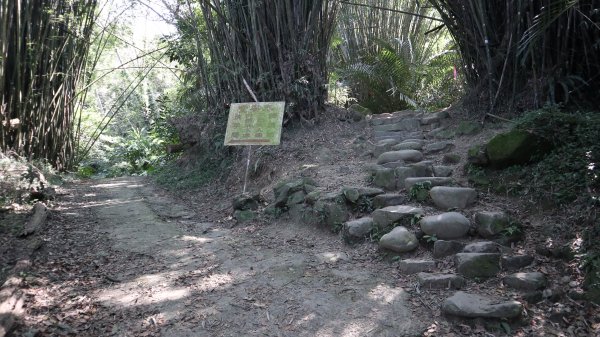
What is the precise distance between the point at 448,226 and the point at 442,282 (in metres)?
0.51

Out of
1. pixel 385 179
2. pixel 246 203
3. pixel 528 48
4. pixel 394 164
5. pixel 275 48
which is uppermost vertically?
pixel 275 48

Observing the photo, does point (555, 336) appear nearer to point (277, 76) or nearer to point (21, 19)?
point (277, 76)

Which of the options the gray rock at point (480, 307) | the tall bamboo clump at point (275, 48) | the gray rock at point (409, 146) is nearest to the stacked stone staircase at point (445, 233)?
the gray rock at point (480, 307)

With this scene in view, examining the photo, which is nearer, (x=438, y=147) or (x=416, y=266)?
(x=416, y=266)

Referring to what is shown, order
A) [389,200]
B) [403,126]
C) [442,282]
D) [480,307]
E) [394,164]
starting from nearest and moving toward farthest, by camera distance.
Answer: [480,307] < [442,282] < [389,200] < [394,164] < [403,126]

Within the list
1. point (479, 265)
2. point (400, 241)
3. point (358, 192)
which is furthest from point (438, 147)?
point (479, 265)

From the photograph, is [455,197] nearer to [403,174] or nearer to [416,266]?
[403,174]

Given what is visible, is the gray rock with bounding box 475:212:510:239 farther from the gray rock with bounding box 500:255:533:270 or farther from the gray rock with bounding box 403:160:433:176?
the gray rock with bounding box 403:160:433:176

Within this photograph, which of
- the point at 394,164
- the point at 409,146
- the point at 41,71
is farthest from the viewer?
the point at 41,71

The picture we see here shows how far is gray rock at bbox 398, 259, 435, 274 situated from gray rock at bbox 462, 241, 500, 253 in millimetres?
232

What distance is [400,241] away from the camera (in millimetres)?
2947

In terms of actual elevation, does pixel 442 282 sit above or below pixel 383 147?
below

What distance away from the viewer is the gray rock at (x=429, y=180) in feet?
11.7

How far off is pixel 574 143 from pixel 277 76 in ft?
12.2
